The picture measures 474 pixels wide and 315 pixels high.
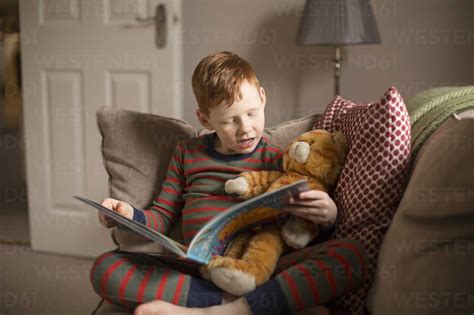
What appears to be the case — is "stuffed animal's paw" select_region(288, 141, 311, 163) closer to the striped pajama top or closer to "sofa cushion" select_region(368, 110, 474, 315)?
the striped pajama top

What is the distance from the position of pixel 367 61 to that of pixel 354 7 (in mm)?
382

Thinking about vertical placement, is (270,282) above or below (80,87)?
below

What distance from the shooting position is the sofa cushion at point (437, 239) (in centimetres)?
97

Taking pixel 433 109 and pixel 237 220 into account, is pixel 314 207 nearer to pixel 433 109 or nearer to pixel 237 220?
pixel 237 220

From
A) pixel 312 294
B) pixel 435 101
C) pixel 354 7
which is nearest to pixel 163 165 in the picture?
pixel 312 294

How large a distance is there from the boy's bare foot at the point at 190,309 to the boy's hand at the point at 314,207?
0.21 m

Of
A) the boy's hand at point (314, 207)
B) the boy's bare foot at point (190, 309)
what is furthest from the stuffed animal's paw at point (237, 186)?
the boy's bare foot at point (190, 309)

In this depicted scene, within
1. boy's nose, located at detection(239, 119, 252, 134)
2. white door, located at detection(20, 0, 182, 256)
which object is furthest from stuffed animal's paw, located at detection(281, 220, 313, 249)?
white door, located at detection(20, 0, 182, 256)

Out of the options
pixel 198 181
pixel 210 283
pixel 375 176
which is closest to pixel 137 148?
pixel 198 181

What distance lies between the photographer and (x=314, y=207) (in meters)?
1.12

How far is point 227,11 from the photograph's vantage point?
2.51 m

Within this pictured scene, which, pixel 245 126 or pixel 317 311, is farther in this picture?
pixel 245 126

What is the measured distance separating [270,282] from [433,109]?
55cm

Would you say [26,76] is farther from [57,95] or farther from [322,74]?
[322,74]
